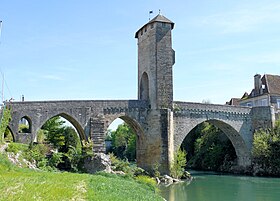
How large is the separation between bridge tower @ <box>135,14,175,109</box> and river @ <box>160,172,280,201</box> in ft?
21.7

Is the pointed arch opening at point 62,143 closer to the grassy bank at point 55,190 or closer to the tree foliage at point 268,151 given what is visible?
the grassy bank at point 55,190

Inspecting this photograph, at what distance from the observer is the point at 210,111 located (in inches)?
1174

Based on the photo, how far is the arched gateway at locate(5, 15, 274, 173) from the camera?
23.2 meters

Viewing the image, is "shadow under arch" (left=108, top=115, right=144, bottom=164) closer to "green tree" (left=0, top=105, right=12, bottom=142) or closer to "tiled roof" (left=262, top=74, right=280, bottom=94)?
"green tree" (left=0, top=105, right=12, bottom=142)

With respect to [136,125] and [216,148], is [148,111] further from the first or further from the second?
[216,148]

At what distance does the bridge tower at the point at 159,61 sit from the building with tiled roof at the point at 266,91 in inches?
550

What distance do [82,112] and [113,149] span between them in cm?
4422

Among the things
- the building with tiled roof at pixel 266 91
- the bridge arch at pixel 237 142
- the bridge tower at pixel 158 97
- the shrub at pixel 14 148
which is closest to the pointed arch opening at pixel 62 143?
the shrub at pixel 14 148

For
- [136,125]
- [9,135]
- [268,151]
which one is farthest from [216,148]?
[9,135]

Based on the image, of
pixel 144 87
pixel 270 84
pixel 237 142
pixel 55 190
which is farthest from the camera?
pixel 270 84

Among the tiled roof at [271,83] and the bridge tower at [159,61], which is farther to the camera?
the tiled roof at [271,83]

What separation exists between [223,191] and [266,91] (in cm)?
1805

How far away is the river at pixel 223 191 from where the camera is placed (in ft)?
59.8

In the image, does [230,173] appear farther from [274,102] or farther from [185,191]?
[185,191]
